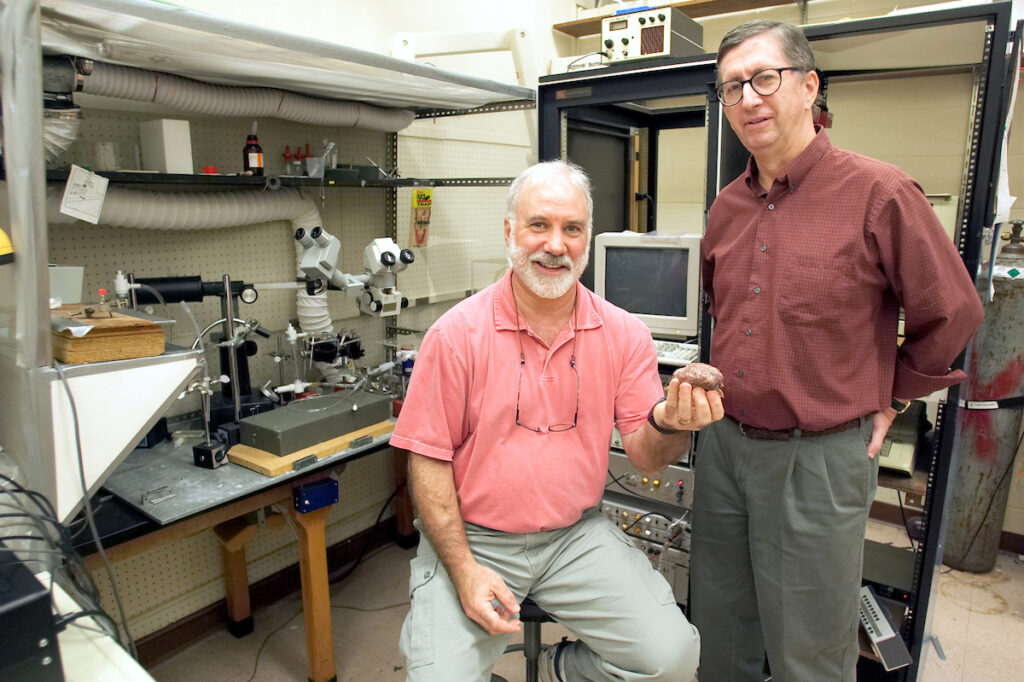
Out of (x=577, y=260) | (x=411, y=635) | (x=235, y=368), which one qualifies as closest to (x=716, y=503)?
(x=577, y=260)

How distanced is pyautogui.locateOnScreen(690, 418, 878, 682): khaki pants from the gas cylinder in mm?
1463

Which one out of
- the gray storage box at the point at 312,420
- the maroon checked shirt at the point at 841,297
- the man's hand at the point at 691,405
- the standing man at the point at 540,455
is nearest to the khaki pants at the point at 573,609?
the standing man at the point at 540,455

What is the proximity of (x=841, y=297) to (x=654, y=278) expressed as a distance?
84 centimetres

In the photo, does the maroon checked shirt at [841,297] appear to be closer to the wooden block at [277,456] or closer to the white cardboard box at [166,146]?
the wooden block at [277,456]

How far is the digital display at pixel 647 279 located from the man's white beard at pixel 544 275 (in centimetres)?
75

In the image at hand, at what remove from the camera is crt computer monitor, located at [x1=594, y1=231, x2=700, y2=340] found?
2.21m

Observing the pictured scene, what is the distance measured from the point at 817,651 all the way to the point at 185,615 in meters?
2.06

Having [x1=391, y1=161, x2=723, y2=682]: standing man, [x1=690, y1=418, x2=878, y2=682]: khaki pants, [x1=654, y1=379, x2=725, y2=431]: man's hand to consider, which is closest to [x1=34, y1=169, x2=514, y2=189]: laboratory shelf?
[x1=391, y1=161, x2=723, y2=682]: standing man

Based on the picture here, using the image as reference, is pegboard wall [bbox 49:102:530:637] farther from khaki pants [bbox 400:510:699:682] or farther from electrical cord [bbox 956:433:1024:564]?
electrical cord [bbox 956:433:1024:564]

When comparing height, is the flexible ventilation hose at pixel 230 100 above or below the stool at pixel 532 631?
above

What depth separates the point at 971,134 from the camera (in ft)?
5.57

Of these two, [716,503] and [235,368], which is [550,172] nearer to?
[716,503]

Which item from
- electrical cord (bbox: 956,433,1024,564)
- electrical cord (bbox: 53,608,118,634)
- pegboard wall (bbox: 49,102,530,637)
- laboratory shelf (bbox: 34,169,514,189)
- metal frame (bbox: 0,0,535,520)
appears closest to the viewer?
electrical cord (bbox: 53,608,118,634)

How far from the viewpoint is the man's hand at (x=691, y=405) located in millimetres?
1358
